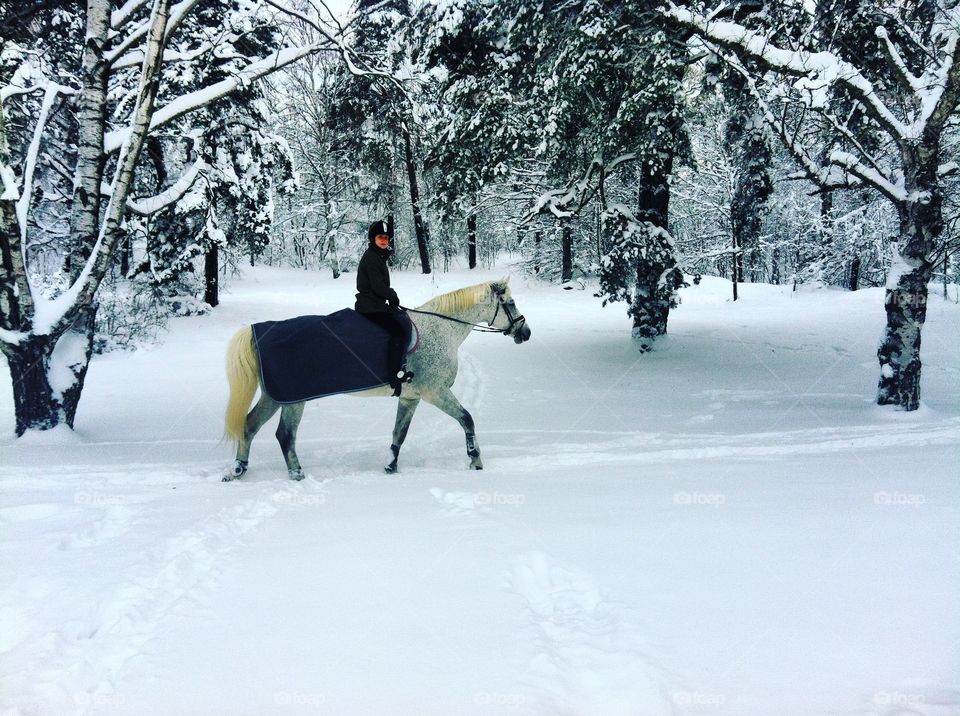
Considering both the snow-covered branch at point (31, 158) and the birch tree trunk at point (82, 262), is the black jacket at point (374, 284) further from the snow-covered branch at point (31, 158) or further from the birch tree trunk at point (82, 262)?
the snow-covered branch at point (31, 158)

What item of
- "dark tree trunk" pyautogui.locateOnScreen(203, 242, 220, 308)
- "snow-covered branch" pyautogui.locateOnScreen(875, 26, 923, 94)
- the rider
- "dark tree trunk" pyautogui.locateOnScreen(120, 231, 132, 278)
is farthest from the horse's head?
"dark tree trunk" pyautogui.locateOnScreen(203, 242, 220, 308)

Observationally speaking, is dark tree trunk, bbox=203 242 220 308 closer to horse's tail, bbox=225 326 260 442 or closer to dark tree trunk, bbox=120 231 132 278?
dark tree trunk, bbox=120 231 132 278

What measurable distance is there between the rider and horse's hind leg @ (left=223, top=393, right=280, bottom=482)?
51.1 inches

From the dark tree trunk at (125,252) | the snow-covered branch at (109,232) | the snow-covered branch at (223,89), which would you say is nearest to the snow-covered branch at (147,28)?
the snow-covered branch at (109,232)

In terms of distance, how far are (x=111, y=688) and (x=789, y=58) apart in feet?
31.5

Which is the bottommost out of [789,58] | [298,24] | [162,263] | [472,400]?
[472,400]

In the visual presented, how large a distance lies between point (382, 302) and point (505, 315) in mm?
1489

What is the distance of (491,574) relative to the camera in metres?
3.47

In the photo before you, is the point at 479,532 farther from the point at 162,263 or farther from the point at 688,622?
the point at 162,263

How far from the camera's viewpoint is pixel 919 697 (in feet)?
7.87

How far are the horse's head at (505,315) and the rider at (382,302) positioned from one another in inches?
46.9

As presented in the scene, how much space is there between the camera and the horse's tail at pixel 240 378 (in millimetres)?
6047

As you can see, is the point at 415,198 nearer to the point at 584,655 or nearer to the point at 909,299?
the point at 909,299

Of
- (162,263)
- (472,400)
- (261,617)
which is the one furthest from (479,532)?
(162,263)
